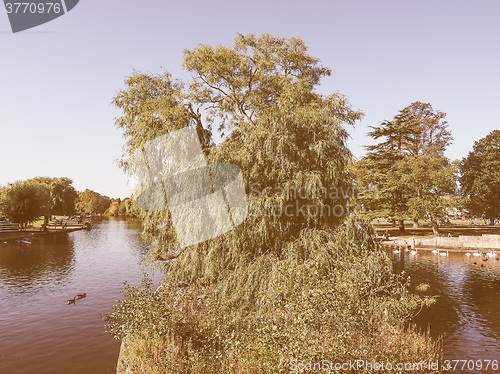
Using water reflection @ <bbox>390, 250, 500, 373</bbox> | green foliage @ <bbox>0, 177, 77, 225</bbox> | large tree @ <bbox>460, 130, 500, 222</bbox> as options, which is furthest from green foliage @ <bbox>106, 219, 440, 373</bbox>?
green foliage @ <bbox>0, 177, 77, 225</bbox>

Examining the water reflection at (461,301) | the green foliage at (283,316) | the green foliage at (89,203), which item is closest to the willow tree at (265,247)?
the green foliage at (283,316)

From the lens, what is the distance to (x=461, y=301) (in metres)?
25.5

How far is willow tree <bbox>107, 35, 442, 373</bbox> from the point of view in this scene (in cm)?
1138

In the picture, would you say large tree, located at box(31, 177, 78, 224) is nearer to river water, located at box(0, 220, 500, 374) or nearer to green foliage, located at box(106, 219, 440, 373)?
river water, located at box(0, 220, 500, 374)

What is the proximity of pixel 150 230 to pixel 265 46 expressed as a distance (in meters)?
13.6

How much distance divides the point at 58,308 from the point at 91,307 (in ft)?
8.10

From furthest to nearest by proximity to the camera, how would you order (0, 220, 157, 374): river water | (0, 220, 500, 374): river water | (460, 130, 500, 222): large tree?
(460, 130, 500, 222): large tree < (0, 220, 500, 374): river water < (0, 220, 157, 374): river water

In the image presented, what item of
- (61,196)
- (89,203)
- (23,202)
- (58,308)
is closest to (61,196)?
(61,196)

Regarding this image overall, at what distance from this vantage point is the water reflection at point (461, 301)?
60.5ft

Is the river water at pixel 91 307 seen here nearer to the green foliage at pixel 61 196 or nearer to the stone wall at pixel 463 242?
the stone wall at pixel 463 242

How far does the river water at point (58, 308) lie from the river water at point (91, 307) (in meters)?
0.05

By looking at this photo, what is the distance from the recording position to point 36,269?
37.4 m

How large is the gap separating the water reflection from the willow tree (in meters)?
7.51

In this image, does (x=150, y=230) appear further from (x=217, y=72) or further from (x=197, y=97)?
(x=217, y=72)
